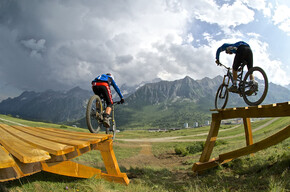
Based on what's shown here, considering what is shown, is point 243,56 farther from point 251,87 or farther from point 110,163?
point 110,163

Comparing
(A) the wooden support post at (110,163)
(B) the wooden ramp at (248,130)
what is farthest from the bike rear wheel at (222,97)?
(A) the wooden support post at (110,163)

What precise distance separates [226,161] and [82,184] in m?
5.56

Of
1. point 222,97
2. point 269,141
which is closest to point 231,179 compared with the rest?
point 269,141

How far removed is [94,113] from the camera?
21.1 feet

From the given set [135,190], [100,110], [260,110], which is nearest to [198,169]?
[260,110]

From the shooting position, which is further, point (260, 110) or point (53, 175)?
point (260, 110)

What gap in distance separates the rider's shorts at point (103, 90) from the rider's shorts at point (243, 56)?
4994 mm

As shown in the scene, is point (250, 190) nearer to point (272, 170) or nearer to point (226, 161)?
point (272, 170)

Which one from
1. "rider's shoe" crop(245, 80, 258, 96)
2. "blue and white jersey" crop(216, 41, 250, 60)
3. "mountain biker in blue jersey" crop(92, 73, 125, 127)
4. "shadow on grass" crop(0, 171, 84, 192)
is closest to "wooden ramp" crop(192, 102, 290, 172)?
"rider's shoe" crop(245, 80, 258, 96)

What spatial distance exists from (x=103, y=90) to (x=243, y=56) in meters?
5.36

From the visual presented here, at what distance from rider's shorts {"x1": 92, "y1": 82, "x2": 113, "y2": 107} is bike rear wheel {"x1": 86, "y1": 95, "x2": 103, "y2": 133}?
281mm

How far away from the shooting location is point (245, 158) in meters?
6.84

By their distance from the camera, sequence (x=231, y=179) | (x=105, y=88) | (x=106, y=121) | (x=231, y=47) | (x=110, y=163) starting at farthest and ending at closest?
(x=105, y=88), (x=106, y=121), (x=231, y=47), (x=231, y=179), (x=110, y=163)

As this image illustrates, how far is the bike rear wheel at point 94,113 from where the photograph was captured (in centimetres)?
624
